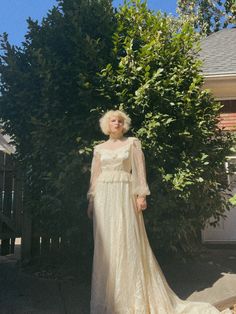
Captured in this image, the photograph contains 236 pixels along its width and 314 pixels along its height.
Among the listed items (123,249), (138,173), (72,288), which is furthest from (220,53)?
(123,249)

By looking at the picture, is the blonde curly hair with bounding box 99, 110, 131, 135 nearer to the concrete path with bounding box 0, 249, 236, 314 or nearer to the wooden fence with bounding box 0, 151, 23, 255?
the concrete path with bounding box 0, 249, 236, 314

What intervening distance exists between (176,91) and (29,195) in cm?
256

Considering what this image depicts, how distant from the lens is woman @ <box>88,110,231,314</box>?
10.9 feet

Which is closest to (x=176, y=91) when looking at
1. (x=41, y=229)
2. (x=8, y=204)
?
(x=41, y=229)

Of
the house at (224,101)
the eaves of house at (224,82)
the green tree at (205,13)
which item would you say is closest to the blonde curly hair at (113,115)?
the eaves of house at (224,82)

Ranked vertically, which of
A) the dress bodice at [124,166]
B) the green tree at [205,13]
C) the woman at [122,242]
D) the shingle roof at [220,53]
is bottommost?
the woman at [122,242]

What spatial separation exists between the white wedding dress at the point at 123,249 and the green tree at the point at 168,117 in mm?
939

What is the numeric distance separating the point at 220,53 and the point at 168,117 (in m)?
5.59

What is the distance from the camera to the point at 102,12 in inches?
192

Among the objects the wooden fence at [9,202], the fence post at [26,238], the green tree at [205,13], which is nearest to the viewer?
the fence post at [26,238]

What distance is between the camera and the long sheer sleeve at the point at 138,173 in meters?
3.50

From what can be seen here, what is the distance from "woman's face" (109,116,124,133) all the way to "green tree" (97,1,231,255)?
772mm

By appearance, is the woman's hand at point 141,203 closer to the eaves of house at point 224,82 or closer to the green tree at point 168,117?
the green tree at point 168,117

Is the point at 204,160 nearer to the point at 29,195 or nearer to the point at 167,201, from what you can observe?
the point at 167,201
